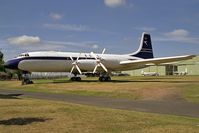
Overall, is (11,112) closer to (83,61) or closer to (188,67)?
(83,61)

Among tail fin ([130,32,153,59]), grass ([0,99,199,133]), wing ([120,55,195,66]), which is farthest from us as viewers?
tail fin ([130,32,153,59])

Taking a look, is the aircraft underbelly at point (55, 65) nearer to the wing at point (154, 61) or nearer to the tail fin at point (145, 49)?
the wing at point (154, 61)

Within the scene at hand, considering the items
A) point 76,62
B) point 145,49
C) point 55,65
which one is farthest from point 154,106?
point 145,49

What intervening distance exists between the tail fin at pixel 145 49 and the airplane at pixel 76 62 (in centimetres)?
391

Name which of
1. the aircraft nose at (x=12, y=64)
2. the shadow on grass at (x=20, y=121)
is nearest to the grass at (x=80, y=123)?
the shadow on grass at (x=20, y=121)

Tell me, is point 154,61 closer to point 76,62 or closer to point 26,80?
point 76,62

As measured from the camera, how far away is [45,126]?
12.1 meters

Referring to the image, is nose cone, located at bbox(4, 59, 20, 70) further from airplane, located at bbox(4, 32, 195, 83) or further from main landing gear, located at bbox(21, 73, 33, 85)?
main landing gear, located at bbox(21, 73, 33, 85)

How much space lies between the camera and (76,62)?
171 feet

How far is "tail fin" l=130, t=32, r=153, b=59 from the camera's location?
63.2 metres

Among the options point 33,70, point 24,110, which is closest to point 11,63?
point 33,70

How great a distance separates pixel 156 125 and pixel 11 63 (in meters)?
39.1

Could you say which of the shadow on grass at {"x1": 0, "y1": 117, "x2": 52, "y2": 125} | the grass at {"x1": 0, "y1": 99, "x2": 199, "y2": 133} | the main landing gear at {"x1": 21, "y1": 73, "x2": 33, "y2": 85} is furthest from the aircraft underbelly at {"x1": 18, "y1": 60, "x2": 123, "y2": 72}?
the shadow on grass at {"x1": 0, "y1": 117, "x2": 52, "y2": 125}

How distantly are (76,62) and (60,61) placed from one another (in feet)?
8.04
